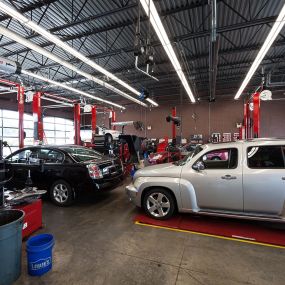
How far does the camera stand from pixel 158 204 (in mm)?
3863

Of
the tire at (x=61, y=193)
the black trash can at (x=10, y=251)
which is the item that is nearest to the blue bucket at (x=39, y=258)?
the black trash can at (x=10, y=251)

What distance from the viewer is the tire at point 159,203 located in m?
3.76

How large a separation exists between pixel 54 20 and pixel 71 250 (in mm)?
6686

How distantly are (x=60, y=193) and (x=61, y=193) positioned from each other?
0.03m

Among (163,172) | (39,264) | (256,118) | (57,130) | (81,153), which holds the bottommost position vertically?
(39,264)

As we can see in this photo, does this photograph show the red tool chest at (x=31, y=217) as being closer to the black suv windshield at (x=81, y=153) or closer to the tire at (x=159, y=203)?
the black suv windshield at (x=81, y=153)

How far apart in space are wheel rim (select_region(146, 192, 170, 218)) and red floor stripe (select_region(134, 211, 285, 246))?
5.5 inches

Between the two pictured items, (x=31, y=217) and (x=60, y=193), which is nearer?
(x=31, y=217)

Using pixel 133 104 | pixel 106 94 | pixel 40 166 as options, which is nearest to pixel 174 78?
pixel 106 94

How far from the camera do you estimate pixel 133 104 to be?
19453 millimetres

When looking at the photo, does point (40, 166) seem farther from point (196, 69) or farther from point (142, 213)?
point (196, 69)

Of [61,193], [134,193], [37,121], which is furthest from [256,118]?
[37,121]

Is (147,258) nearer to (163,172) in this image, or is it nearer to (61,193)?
(163,172)

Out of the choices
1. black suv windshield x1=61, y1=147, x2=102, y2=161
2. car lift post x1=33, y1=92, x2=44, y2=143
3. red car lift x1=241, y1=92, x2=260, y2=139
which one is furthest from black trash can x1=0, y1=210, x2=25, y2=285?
red car lift x1=241, y1=92, x2=260, y2=139
